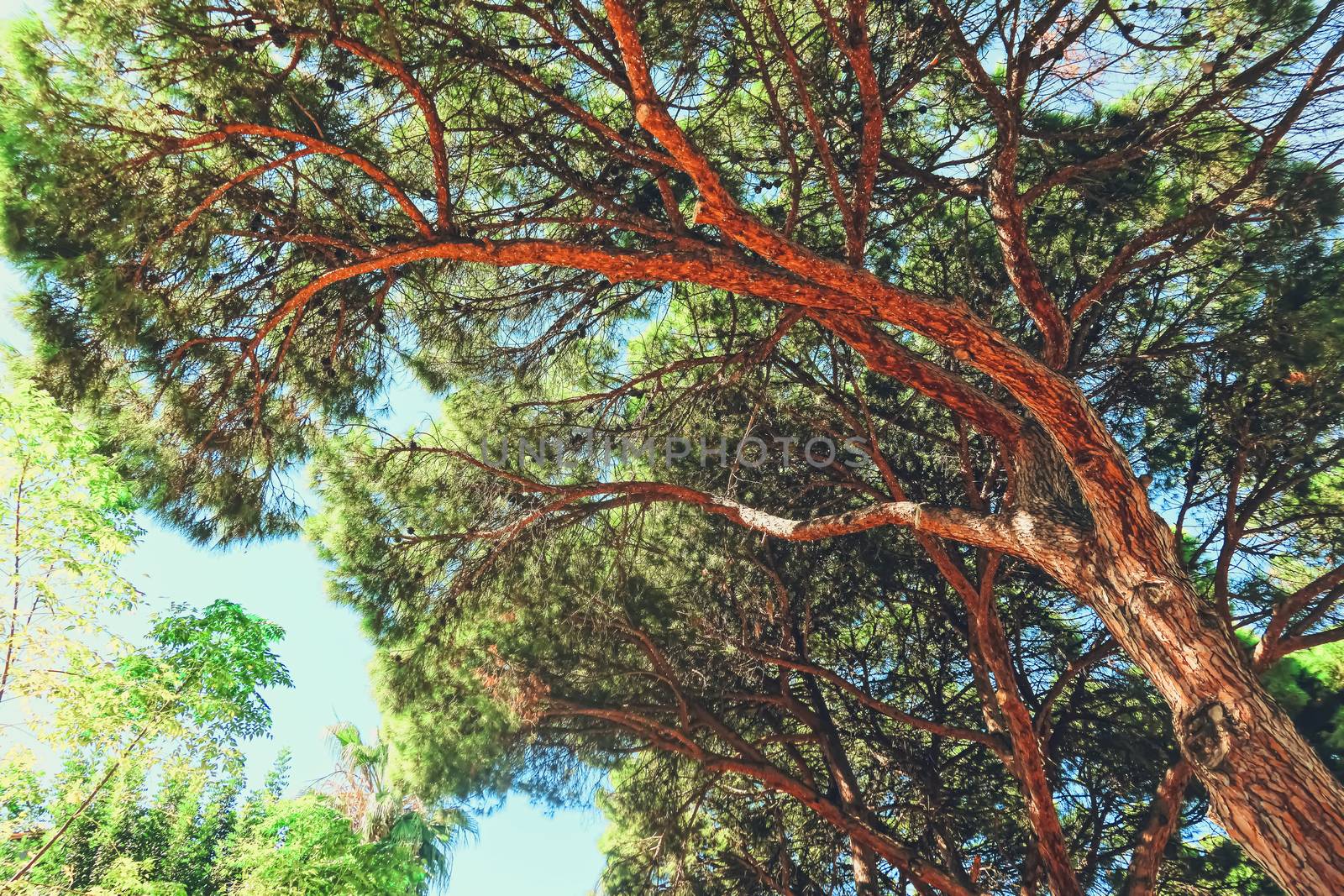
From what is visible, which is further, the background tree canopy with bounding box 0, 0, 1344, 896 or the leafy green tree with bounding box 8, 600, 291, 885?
the leafy green tree with bounding box 8, 600, 291, 885

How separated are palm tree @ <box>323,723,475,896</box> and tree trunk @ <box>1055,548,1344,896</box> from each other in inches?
294

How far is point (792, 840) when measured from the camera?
650cm

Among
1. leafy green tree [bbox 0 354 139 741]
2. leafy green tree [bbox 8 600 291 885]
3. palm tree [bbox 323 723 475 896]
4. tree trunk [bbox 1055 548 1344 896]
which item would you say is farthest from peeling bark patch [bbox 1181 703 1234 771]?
palm tree [bbox 323 723 475 896]

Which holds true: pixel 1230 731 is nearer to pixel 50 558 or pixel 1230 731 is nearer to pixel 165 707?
pixel 50 558

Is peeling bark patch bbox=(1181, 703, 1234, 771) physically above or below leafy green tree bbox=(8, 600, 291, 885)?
below

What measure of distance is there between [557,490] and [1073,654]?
3.56 metres

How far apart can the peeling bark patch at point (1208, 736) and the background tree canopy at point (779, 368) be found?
0.01m

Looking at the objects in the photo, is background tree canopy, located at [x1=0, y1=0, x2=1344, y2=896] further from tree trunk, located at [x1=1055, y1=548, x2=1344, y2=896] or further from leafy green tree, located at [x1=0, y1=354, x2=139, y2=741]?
leafy green tree, located at [x1=0, y1=354, x2=139, y2=741]

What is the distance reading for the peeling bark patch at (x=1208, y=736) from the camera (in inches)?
93.4

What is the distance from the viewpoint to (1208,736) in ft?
7.95

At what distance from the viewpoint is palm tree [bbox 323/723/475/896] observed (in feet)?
29.4

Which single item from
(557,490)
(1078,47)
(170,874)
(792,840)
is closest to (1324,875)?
(557,490)

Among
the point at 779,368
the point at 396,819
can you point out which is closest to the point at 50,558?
the point at 779,368

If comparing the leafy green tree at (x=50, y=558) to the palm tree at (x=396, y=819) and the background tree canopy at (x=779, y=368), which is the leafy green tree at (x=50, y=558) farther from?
the palm tree at (x=396, y=819)
